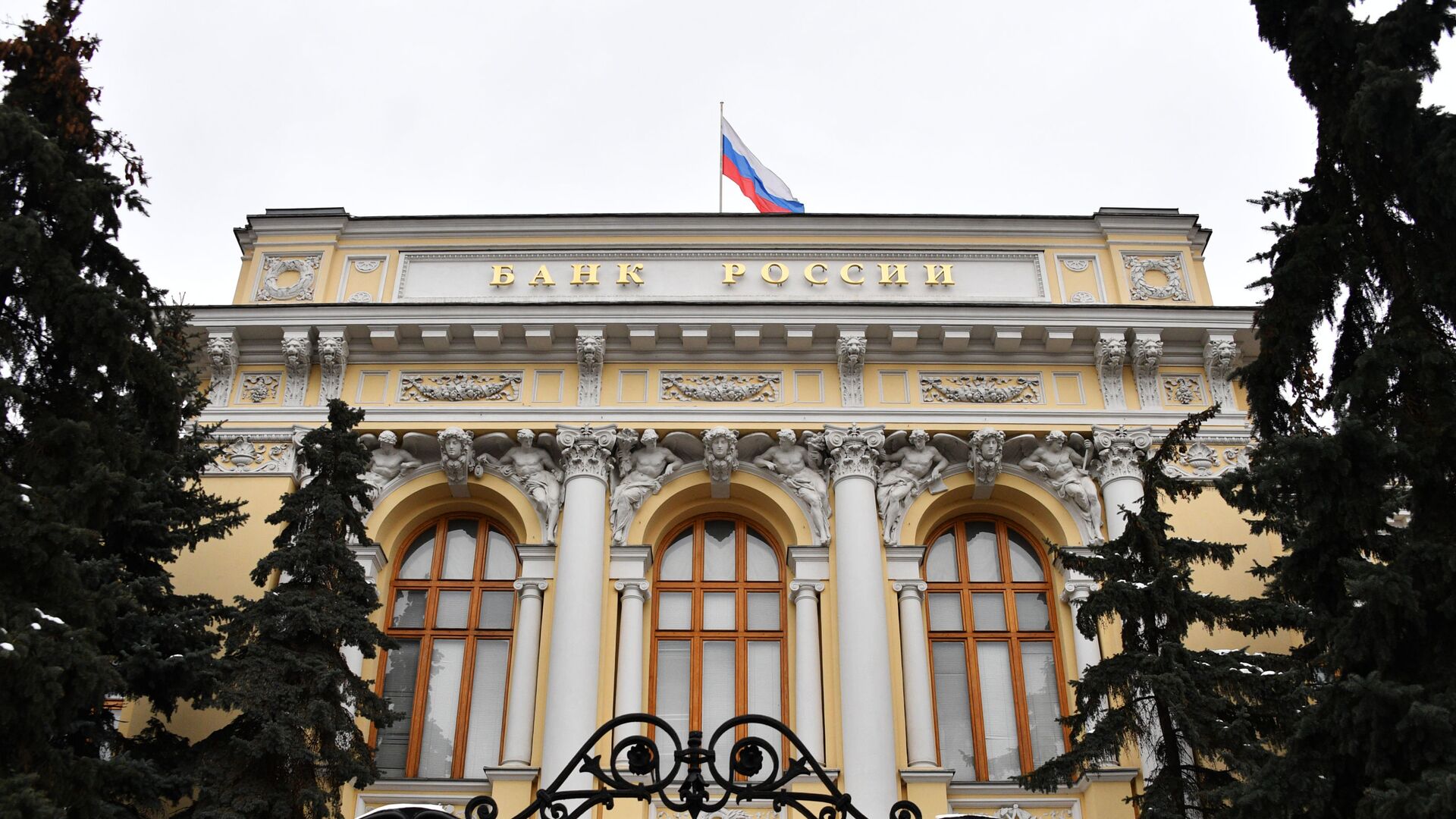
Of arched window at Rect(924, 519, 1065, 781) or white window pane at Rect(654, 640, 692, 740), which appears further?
white window pane at Rect(654, 640, 692, 740)

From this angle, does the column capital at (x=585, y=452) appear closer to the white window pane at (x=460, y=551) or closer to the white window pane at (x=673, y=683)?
the white window pane at (x=460, y=551)

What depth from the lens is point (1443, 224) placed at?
32.8 ft

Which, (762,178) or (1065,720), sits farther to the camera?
(762,178)

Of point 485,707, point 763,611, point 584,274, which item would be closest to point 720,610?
point 763,611

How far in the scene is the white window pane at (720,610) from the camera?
56.2 ft

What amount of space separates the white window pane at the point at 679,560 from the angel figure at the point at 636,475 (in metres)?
0.76

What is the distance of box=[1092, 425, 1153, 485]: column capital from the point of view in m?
17.4

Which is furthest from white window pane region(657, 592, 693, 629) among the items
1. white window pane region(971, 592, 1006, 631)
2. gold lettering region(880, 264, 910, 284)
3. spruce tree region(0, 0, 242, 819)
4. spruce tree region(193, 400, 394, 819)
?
spruce tree region(0, 0, 242, 819)

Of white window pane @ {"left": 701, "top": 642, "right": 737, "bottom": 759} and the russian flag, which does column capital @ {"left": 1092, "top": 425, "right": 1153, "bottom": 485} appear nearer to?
white window pane @ {"left": 701, "top": 642, "right": 737, "bottom": 759}

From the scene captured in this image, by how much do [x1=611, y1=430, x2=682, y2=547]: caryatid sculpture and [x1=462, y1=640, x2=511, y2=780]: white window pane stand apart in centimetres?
198

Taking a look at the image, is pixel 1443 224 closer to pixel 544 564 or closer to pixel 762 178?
pixel 544 564

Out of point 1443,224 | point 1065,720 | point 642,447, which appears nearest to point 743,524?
point 642,447

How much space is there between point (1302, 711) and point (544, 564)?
9180 millimetres

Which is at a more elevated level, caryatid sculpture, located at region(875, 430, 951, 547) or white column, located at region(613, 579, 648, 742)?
caryatid sculpture, located at region(875, 430, 951, 547)
